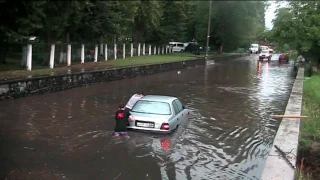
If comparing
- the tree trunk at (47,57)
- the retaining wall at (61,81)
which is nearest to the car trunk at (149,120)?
the retaining wall at (61,81)

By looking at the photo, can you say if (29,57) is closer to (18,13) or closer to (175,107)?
(175,107)

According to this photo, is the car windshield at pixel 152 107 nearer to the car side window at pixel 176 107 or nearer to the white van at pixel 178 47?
the car side window at pixel 176 107

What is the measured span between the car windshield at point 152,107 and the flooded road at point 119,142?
79cm

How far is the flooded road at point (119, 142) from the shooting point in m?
8.73

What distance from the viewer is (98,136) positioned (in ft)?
39.0

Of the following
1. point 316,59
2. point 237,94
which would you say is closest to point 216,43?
point 316,59

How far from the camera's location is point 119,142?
1114 centimetres

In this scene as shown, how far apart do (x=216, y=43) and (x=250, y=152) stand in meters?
59.5

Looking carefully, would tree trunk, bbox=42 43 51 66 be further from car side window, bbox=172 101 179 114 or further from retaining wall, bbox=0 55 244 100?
car side window, bbox=172 101 179 114

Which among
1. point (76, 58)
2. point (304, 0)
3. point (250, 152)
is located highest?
point (304, 0)

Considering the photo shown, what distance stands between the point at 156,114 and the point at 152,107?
1.41 feet

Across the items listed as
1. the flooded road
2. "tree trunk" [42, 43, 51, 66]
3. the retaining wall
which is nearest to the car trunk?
the flooded road

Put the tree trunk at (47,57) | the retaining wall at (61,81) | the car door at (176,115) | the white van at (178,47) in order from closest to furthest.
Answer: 1. the car door at (176,115)
2. the retaining wall at (61,81)
3. the tree trunk at (47,57)
4. the white van at (178,47)

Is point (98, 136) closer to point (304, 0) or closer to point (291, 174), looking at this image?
point (291, 174)
